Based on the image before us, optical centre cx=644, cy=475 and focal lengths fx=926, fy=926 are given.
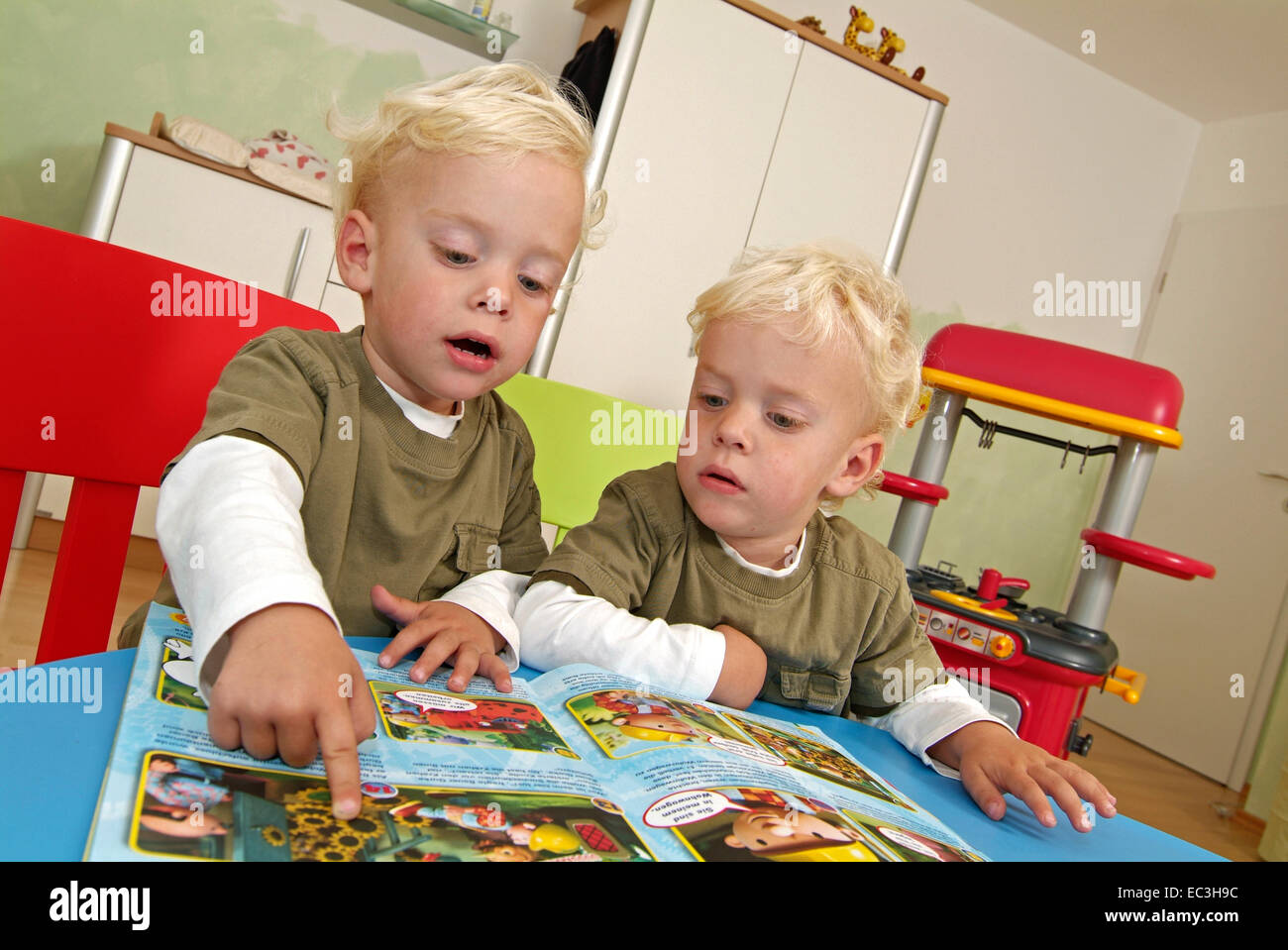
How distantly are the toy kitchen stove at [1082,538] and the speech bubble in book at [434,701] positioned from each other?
1.29 metres

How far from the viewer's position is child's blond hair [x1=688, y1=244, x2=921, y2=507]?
2.66 ft

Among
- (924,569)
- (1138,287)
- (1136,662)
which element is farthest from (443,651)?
(1138,287)

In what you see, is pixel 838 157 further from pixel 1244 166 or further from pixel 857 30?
pixel 1244 166

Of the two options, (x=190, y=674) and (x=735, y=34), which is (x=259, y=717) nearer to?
(x=190, y=674)

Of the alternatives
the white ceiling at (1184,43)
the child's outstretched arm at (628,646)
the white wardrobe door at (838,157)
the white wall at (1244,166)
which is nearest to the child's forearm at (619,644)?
the child's outstretched arm at (628,646)

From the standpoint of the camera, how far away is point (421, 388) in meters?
0.76

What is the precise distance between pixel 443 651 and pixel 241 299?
16.2 inches

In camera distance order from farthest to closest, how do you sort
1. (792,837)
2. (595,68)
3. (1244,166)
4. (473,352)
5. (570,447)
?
(1244,166), (595,68), (570,447), (473,352), (792,837)

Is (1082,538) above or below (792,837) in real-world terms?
above

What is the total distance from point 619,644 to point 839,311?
1.20ft

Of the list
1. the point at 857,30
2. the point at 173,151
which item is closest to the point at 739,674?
the point at 173,151

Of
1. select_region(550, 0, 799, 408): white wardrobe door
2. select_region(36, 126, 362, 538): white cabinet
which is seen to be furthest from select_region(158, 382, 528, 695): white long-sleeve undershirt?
select_region(550, 0, 799, 408): white wardrobe door

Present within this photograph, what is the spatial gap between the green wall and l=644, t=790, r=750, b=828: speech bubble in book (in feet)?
8.75
